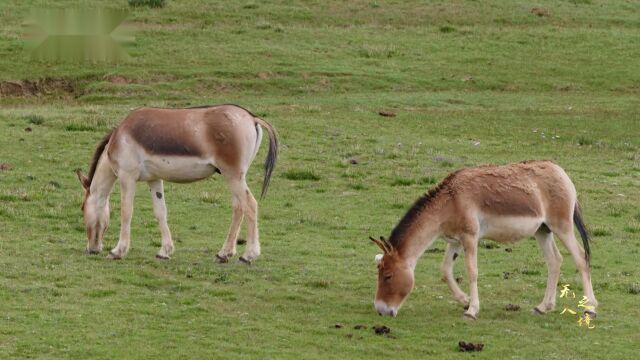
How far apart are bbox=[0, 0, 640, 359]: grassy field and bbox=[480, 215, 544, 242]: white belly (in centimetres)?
94

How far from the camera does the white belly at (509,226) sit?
12.6 m

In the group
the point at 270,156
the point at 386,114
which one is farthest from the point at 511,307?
the point at 386,114

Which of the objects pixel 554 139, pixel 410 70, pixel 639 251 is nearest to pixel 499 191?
pixel 639 251

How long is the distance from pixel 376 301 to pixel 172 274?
9.95 ft

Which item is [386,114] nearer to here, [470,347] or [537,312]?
[537,312]

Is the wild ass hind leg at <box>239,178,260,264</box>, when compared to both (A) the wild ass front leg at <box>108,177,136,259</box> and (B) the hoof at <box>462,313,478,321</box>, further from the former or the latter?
(B) the hoof at <box>462,313,478,321</box>

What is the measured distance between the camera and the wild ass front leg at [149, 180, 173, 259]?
1512 cm

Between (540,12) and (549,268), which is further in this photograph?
(540,12)

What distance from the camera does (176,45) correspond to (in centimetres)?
3662

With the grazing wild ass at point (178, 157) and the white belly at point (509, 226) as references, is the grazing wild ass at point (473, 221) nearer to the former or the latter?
the white belly at point (509, 226)

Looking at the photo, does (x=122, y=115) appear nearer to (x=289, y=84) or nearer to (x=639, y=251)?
(x=289, y=84)

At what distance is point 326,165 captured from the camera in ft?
74.0

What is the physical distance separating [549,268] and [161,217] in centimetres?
541

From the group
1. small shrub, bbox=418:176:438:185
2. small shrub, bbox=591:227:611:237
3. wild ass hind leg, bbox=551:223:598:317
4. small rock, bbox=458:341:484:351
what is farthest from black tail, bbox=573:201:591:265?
small shrub, bbox=418:176:438:185
